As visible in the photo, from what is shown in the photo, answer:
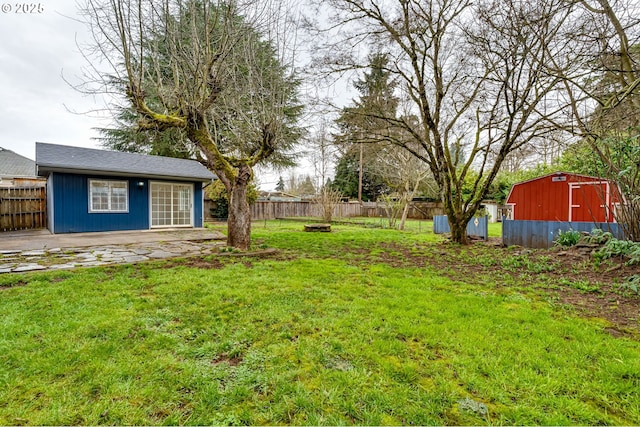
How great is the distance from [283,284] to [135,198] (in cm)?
877

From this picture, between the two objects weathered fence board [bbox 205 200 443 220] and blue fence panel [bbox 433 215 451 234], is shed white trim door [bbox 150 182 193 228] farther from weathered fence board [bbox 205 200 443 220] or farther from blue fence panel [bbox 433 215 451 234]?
blue fence panel [bbox 433 215 451 234]

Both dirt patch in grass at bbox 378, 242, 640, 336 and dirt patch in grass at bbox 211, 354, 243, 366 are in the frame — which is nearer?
dirt patch in grass at bbox 211, 354, 243, 366

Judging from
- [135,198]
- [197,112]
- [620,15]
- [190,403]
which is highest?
[620,15]

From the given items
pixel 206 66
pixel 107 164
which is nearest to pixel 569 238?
pixel 206 66

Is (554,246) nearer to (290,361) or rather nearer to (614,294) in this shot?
(614,294)

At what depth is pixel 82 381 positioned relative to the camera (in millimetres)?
1919

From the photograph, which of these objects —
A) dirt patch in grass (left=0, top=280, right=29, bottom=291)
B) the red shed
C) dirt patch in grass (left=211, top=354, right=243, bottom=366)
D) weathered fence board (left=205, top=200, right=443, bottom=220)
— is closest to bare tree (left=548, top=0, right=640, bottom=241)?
the red shed

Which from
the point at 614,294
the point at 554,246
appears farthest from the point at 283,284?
the point at 554,246

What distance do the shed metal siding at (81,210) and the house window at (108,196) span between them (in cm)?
12

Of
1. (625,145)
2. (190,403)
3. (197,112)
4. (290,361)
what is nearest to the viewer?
(190,403)

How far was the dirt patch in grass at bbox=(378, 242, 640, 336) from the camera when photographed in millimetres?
3303
